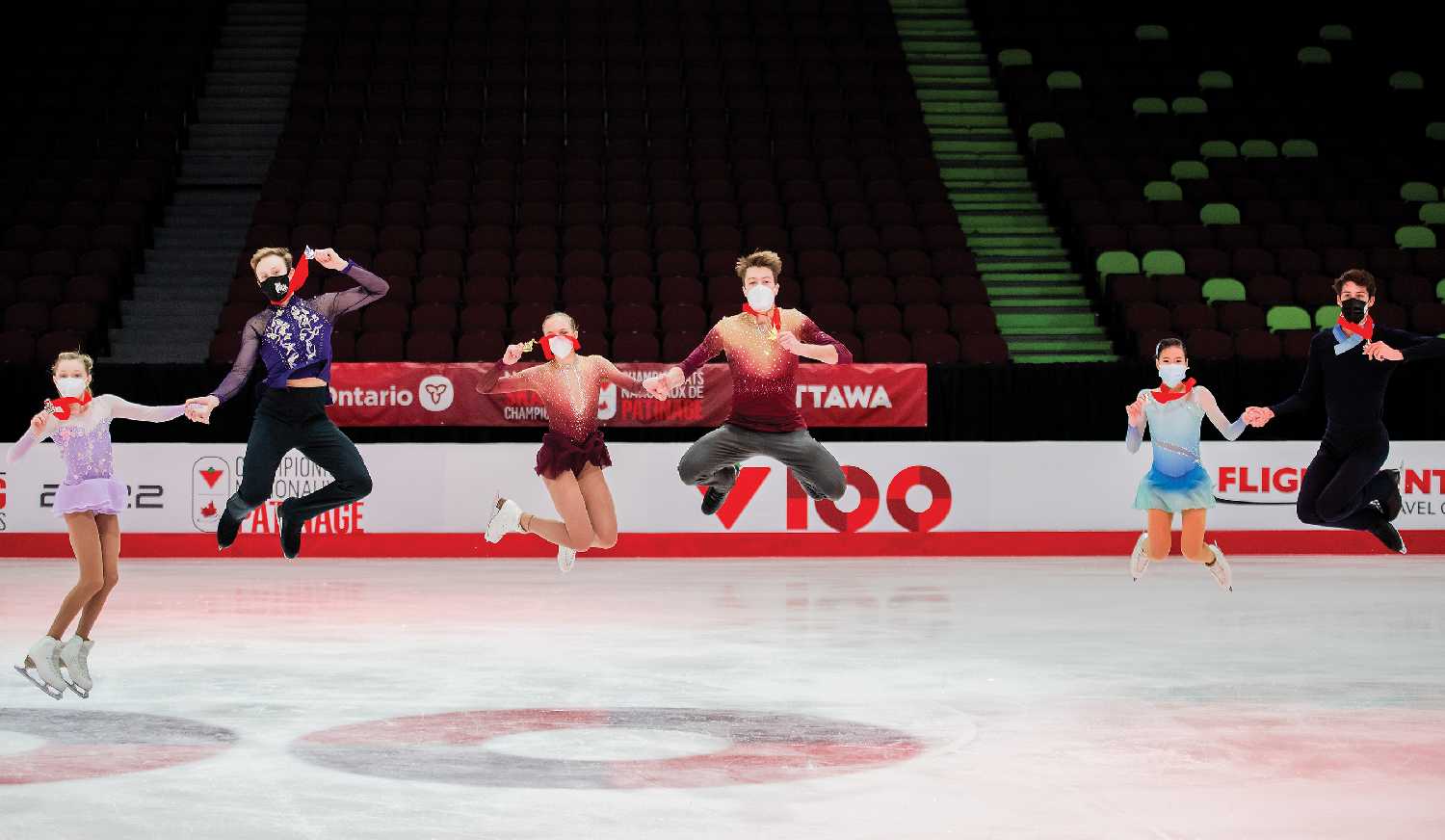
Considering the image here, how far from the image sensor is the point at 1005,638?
9867 millimetres

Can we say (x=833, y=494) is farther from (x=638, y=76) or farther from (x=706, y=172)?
(x=638, y=76)

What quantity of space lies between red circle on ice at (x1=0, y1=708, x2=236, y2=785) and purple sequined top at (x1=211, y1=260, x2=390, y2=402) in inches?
101

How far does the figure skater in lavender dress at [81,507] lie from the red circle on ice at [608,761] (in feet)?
4.92

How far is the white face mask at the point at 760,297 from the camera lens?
339 inches

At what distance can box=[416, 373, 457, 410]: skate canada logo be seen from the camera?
16609 millimetres

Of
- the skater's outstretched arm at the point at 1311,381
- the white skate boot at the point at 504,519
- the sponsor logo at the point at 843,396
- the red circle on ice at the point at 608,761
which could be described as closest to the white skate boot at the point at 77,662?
the red circle on ice at the point at 608,761

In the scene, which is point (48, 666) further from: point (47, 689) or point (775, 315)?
point (775, 315)

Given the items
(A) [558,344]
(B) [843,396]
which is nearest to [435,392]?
(B) [843,396]

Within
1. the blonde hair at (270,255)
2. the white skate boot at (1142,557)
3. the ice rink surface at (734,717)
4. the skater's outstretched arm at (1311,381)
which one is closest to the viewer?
the ice rink surface at (734,717)

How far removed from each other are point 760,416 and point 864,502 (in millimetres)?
7923

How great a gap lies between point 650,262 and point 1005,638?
1111 cm

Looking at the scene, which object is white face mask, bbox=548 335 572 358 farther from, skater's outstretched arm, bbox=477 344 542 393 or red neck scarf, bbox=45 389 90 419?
red neck scarf, bbox=45 389 90 419

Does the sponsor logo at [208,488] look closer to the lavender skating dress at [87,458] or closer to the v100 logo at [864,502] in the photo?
the v100 logo at [864,502]

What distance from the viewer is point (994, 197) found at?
23.7 metres
